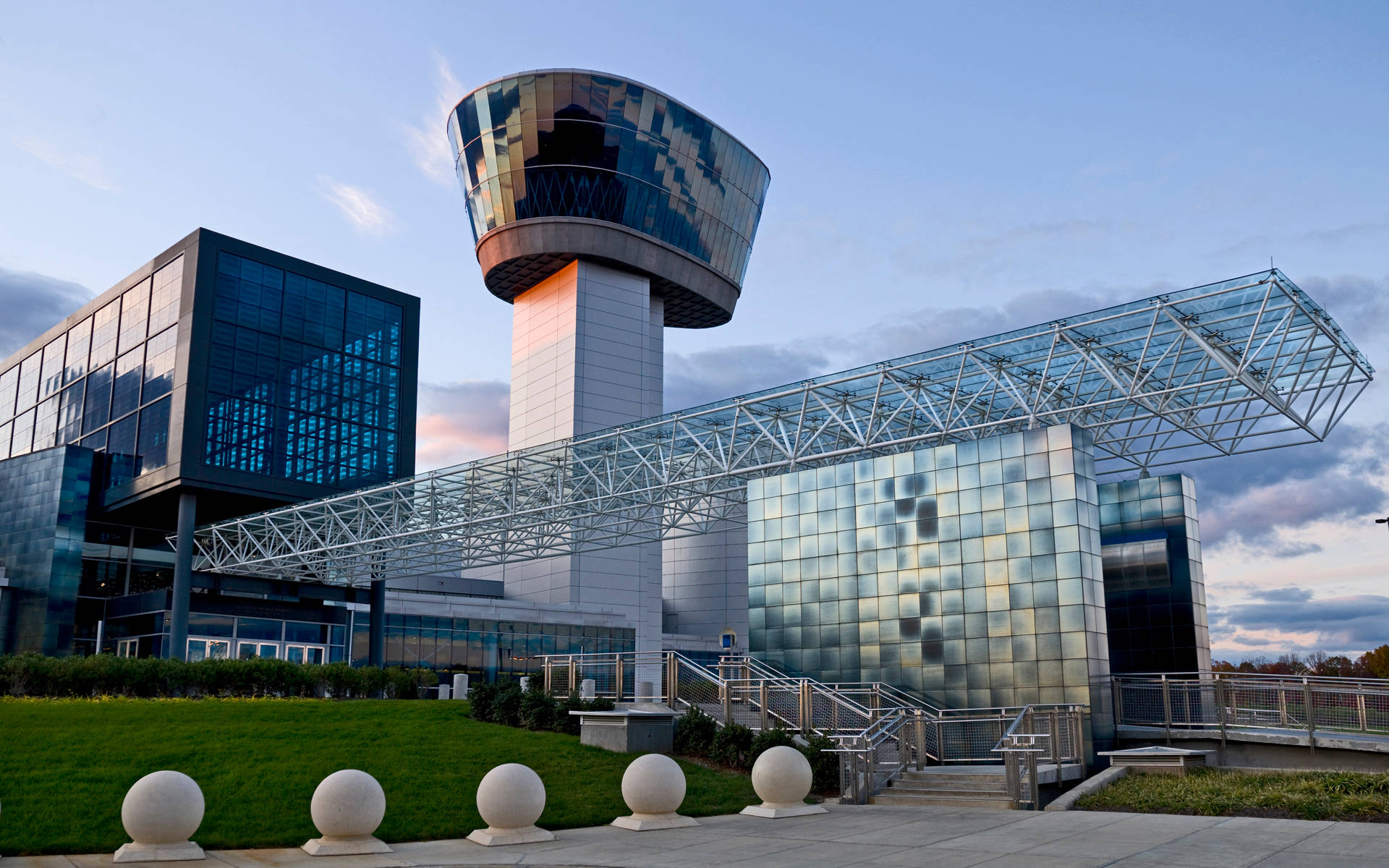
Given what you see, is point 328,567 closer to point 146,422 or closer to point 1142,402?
point 146,422

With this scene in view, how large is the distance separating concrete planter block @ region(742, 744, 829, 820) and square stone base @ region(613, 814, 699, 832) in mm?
1513

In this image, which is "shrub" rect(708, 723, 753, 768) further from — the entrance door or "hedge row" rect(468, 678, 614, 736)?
the entrance door

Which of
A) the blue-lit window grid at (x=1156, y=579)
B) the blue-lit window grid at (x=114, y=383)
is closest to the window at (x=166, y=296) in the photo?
the blue-lit window grid at (x=114, y=383)

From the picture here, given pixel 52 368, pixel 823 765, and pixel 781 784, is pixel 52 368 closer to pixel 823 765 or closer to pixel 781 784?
pixel 823 765

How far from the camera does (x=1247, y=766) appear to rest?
2291 centimetres

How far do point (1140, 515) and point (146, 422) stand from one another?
44.2 meters

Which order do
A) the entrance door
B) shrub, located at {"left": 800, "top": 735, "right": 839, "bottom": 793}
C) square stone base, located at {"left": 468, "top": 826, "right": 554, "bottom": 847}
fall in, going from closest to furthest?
1. square stone base, located at {"left": 468, "top": 826, "right": 554, "bottom": 847}
2. shrub, located at {"left": 800, "top": 735, "right": 839, "bottom": 793}
3. the entrance door

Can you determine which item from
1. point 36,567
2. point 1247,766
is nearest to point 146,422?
point 36,567

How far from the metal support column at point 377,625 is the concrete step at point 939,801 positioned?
40970mm

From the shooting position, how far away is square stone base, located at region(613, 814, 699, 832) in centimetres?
1723

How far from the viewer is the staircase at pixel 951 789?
19781mm

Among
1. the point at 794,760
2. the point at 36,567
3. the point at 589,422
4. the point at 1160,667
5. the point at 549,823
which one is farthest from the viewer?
the point at 589,422

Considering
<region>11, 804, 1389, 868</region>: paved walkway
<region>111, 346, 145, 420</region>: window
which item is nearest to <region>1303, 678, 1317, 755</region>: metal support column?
<region>11, 804, 1389, 868</region>: paved walkway

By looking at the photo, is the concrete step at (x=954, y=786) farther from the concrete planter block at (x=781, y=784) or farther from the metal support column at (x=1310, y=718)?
the metal support column at (x=1310, y=718)
